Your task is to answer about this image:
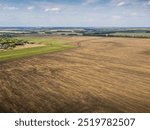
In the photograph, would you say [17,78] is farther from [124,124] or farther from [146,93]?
[124,124]

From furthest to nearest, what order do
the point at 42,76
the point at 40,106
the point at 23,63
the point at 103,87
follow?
the point at 23,63
the point at 42,76
the point at 103,87
the point at 40,106

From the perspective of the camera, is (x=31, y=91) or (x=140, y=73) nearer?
(x=31, y=91)

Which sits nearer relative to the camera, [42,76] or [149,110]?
[149,110]

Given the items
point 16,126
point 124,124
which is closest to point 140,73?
point 124,124

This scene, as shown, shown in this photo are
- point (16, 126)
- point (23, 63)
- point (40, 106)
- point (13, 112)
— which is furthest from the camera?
point (23, 63)

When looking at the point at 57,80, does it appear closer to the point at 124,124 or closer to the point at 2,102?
the point at 2,102

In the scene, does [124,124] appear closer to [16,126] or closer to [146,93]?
[16,126]

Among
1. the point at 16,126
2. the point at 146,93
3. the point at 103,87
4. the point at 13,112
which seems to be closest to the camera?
the point at 16,126

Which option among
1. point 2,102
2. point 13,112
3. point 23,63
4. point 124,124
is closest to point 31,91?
point 2,102

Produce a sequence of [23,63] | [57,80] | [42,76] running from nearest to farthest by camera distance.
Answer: [57,80] → [42,76] → [23,63]
